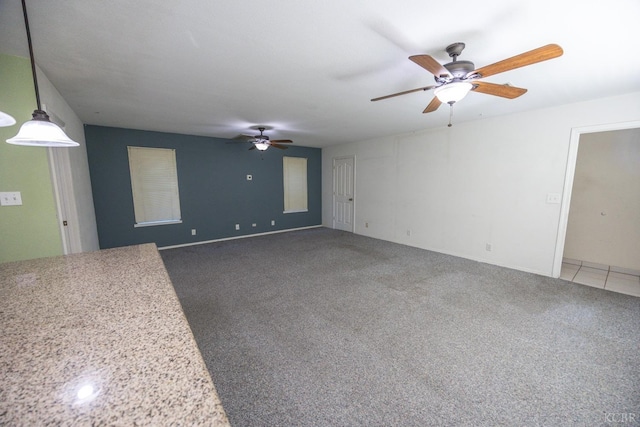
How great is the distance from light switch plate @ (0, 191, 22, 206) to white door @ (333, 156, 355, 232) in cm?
559

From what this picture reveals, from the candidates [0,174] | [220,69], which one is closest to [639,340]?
[220,69]

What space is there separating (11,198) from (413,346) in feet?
11.9

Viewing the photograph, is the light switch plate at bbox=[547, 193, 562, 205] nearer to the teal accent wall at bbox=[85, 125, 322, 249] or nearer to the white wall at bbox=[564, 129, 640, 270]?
the white wall at bbox=[564, 129, 640, 270]

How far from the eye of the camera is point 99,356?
75cm

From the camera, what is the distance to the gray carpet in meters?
1.59

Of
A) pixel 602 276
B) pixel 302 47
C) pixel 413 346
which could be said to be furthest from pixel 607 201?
pixel 302 47

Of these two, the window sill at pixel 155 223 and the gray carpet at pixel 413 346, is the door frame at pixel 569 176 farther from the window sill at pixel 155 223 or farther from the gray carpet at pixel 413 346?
the window sill at pixel 155 223

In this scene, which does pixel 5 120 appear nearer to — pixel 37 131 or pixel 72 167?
pixel 37 131

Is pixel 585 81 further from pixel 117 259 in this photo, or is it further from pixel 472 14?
pixel 117 259

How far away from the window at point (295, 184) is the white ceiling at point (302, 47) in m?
3.48

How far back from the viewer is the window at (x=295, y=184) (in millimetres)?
6863

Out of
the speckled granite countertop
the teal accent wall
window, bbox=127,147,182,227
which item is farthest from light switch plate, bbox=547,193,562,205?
window, bbox=127,147,182,227

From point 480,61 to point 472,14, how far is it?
77cm

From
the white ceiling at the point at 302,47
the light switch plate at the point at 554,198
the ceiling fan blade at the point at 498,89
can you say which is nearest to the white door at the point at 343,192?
the white ceiling at the point at 302,47
